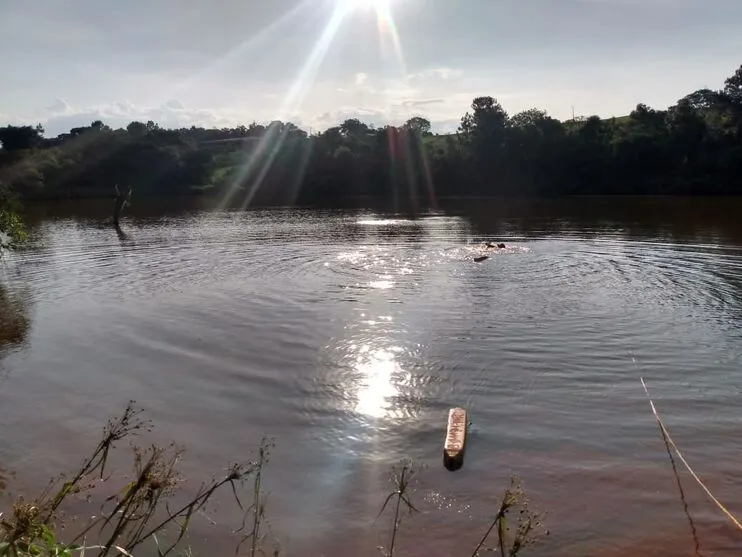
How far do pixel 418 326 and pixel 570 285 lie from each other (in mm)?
7810

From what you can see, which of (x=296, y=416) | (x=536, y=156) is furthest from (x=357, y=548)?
(x=536, y=156)

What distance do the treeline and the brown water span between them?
63.0 metres

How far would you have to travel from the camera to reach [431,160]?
10031cm

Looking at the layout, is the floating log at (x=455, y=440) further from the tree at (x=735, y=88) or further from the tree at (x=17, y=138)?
the tree at (x=17, y=138)

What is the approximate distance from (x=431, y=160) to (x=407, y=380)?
89.9m

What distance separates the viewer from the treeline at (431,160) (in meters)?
86.5

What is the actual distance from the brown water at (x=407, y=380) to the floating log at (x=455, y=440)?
20 cm

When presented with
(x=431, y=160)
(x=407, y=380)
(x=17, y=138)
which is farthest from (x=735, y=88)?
(x=17, y=138)

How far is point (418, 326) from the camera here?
17484 mm

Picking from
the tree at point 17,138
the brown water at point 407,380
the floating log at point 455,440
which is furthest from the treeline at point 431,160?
the floating log at point 455,440

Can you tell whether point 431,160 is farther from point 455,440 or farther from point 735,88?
point 455,440

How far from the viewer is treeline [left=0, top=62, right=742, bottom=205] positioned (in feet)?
284

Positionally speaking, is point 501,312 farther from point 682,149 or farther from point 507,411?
point 682,149

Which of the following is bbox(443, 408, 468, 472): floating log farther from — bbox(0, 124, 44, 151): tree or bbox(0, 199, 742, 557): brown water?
bbox(0, 124, 44, 151): tree
